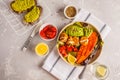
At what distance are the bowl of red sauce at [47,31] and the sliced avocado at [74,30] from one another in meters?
0.06

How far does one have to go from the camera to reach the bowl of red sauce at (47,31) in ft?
5.29

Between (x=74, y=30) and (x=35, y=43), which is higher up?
(x=74, y=30)

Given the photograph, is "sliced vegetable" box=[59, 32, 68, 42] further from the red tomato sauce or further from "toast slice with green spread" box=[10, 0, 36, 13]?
"toast slice with green spread" box=[10, 0, 36, 13]

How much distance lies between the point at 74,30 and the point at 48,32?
106mm

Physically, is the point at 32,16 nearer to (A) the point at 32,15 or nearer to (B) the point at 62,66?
(A) the point at 32,15

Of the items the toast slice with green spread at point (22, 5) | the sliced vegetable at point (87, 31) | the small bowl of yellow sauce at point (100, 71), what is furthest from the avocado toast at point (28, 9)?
the small bowl of yellow sauce at point (100, 71)

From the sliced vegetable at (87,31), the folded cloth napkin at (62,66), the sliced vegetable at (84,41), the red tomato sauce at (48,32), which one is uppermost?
the sliced vegetable at (87,31)

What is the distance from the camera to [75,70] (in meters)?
1.61

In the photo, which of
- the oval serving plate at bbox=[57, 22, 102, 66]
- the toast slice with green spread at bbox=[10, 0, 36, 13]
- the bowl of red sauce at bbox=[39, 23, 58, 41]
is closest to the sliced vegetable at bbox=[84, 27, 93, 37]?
the oval serving plate at bbox=[57, 22, 102, 66]

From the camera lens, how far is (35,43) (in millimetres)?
1635

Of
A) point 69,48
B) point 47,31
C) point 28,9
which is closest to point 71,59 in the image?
point 69,48

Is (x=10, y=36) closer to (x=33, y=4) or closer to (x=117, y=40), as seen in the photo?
(x=33, y=4)

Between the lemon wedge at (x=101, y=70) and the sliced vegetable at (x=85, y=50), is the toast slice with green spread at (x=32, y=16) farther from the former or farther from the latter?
the lemon wedge at (x=101, y=70)

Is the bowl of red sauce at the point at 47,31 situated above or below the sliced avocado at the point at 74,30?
below
